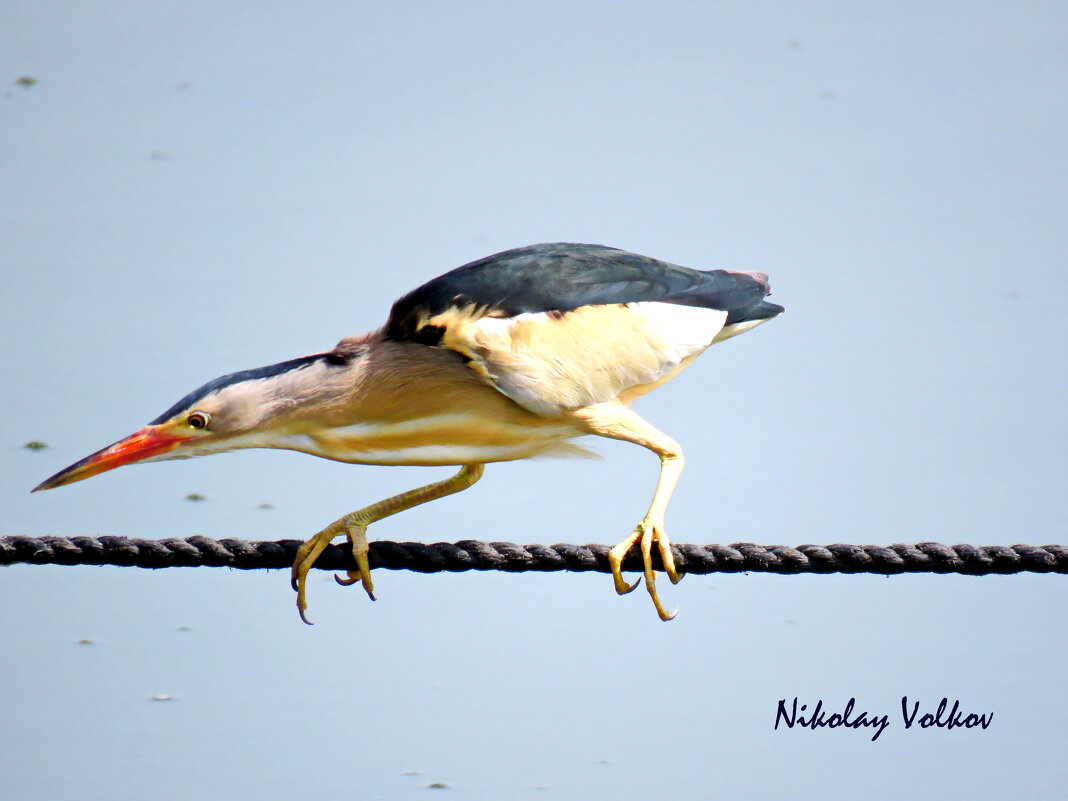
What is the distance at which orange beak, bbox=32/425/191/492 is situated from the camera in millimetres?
1798

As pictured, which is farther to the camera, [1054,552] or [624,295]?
[624,295]

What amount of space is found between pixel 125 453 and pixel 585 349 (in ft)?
2.21

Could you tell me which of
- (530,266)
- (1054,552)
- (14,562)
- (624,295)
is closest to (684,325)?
(624,295)

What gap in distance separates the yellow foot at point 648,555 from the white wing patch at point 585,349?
212mm

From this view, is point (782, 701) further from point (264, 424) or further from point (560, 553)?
point (264, 424)

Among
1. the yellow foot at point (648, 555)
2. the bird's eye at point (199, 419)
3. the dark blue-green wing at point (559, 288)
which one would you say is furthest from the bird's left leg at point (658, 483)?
the bird's eye at point (199, 419)

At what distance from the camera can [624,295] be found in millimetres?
1992

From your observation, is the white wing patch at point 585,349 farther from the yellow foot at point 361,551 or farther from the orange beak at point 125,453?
the orange beak at point 125,453

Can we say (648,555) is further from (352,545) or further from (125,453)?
(125,453)

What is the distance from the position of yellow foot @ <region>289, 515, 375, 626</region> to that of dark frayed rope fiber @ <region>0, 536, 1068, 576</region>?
10cm

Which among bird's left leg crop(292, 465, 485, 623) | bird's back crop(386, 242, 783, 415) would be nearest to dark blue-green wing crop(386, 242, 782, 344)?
bird's back crop(386, 242, 783, 415)

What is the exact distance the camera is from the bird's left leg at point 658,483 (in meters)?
1.78

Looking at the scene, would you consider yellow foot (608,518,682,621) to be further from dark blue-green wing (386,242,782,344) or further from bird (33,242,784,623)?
dark blue-green wing (386,242,782,344)

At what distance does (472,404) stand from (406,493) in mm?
225
